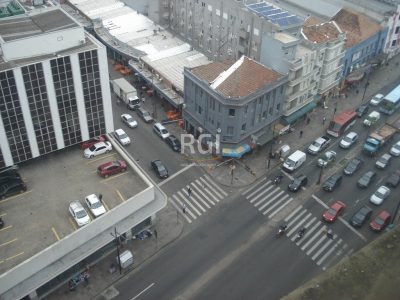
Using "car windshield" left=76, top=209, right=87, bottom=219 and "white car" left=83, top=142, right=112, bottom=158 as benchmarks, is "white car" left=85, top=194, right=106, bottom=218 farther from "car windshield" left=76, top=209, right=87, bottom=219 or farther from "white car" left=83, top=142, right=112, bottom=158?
"white car" left=83, top=142, right=112, bottom=158

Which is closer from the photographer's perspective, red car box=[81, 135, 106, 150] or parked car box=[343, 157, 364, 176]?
red car box=[81, 135, 106, 150]

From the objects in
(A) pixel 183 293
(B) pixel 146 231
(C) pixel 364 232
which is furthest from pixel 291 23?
(A) pixel 183 293

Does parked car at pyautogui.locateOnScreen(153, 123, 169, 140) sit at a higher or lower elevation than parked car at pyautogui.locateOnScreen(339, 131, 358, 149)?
higher

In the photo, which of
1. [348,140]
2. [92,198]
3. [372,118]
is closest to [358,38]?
[372,118]

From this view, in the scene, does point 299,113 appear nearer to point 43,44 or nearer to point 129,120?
point 129,120

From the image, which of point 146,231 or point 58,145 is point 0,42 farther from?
point 146,231

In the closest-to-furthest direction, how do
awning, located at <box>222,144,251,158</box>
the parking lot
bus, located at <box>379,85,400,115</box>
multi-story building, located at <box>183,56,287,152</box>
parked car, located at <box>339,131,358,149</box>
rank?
the parking lot, multi-story building, located at <box>183,56,287,152</box>, awning, located at <box>222,144,251,158</box>, parked car, located at <box>339,131,358,149</box>, bus, located at <box>379,85,400,115</box>

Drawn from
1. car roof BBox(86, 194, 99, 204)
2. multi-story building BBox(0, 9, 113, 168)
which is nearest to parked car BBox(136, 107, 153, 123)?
multi-story building BBox(0, 9, 113, 168)
